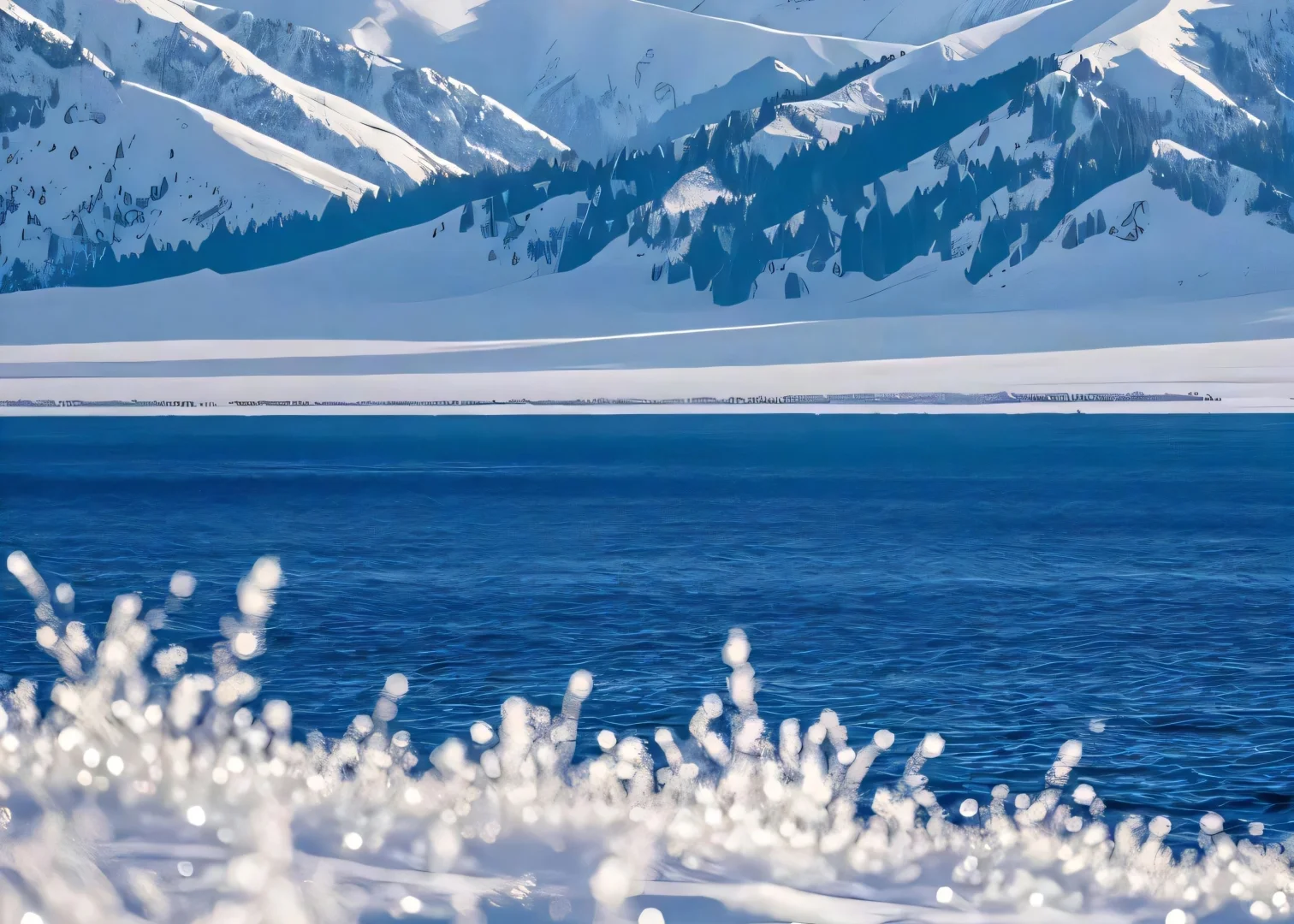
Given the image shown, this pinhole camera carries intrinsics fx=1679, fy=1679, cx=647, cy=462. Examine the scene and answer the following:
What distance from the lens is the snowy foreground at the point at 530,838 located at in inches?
502

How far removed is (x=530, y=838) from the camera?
14.5 m

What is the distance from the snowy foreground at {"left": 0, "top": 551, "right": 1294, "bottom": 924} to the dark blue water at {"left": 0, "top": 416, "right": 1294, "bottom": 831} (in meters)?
2.77

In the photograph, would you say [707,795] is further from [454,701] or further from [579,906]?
[454,701]

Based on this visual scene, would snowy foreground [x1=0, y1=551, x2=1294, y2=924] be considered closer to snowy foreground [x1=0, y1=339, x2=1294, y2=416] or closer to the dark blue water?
the dark blue water

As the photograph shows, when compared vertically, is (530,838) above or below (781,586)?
above

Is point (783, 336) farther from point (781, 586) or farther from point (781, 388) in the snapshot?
point (781, 586)

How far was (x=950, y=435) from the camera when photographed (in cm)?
10162

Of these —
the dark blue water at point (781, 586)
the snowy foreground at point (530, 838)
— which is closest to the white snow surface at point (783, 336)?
the dark blue water at point (781, 586)

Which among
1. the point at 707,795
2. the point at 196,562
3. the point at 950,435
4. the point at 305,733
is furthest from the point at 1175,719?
the point at 950,435

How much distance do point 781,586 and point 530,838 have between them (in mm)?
22768

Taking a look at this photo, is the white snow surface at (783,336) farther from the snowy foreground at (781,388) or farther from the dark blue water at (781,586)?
the dark blue water at (781,586)

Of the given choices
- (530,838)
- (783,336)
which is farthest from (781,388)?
(530,838)

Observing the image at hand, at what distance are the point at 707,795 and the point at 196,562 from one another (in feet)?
95.6

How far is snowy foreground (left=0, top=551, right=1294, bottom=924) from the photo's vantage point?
41.8 ft
